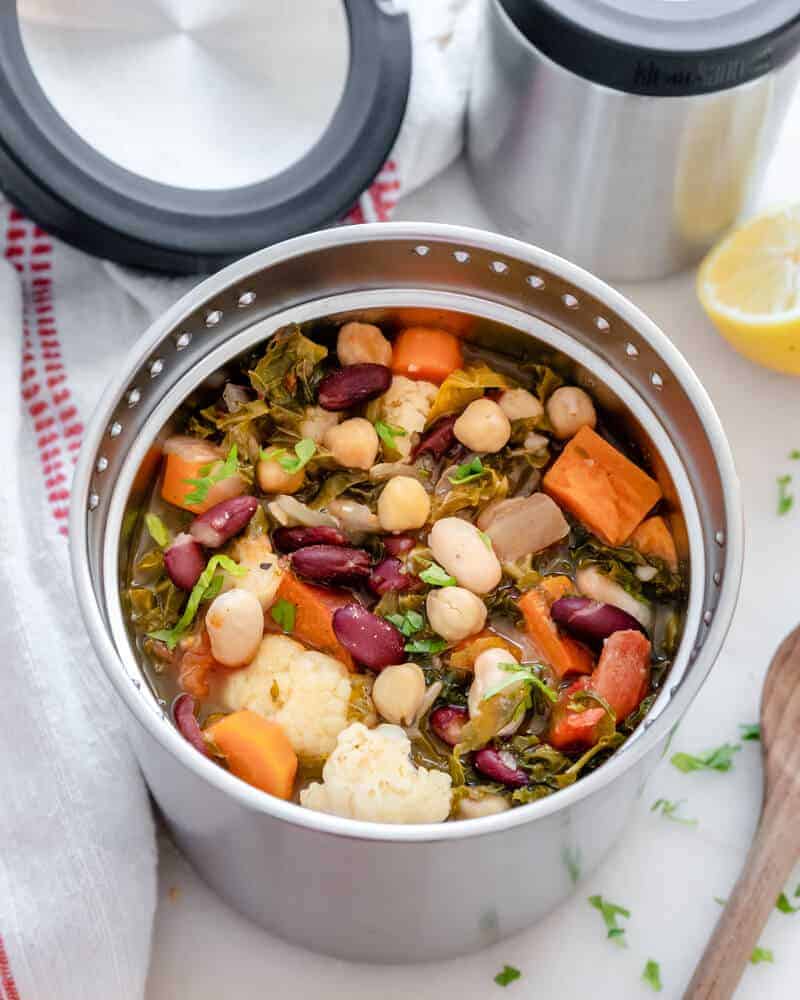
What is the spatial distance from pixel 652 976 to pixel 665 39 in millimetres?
874

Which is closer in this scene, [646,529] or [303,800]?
[303,800]

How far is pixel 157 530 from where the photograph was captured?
1389 millimetres

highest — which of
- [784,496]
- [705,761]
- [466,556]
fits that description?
[466,556]

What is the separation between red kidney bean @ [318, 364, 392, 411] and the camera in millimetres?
1405

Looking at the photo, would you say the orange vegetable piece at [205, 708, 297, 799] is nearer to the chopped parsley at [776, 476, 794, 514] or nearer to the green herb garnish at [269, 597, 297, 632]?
the green herb garnish at [269, 597, 297, 632]

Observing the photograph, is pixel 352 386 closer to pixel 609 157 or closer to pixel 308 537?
pixel 308 537

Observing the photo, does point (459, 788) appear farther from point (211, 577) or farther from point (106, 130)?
point (106, 130)

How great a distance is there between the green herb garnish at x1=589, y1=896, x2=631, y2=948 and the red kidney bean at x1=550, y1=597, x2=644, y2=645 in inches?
10.9

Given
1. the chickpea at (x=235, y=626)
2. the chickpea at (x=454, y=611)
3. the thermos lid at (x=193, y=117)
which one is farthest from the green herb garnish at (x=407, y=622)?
the thermos lid at (x=193, y=117)

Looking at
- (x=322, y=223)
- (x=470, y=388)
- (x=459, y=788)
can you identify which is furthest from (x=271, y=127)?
(x=459, y=788)

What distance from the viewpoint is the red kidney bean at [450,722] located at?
128cm

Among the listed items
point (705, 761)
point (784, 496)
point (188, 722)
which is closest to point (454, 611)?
point (188, 722)

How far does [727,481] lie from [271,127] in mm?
702

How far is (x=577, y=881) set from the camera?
136cm
